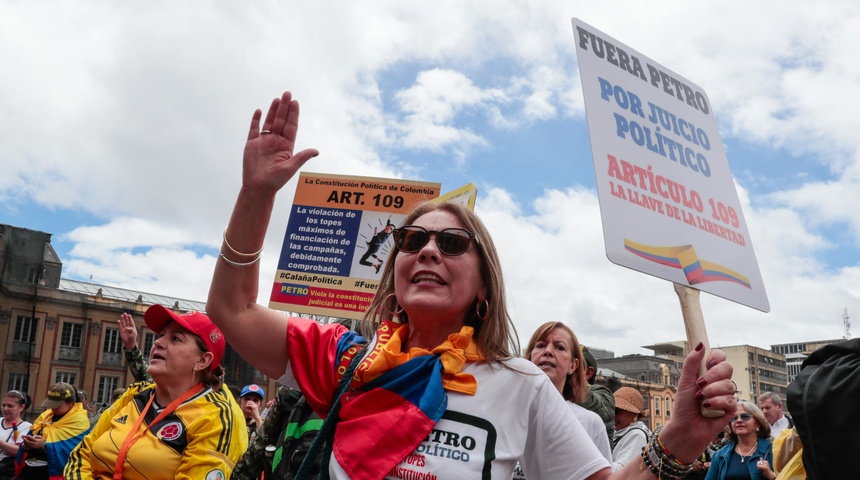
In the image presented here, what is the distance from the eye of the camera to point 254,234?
2078mm

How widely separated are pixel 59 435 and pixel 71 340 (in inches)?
1689

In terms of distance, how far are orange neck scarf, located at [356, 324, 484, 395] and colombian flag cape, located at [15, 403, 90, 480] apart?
25.1 ft

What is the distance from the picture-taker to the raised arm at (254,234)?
2070 millimetres

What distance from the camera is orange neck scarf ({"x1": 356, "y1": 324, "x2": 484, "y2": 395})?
207cm

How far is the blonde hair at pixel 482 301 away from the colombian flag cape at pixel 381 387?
83mm

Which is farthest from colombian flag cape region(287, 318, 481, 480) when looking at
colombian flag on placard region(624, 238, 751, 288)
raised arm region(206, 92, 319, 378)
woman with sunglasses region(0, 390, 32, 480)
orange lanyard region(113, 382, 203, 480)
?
woman with sunglasses region(0, 390, 32, 480)

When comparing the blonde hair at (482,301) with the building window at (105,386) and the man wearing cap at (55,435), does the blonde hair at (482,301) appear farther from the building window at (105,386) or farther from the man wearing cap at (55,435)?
the building window at (105,386)

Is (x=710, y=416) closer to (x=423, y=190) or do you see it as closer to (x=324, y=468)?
(x=324, y=468)

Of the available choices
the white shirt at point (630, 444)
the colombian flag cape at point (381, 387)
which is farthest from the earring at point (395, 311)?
the white shirt at point (630, 444)

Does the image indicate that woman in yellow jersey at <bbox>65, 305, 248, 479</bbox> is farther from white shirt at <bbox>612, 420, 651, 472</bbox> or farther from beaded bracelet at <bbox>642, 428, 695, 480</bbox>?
white shirt at <bbox>612, 420, 651, 472</bbox>

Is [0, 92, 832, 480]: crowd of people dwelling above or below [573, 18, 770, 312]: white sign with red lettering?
below

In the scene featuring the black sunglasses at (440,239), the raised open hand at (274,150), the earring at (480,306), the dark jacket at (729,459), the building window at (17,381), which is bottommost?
the dark jacket at (729,459)

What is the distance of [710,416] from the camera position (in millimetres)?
1713

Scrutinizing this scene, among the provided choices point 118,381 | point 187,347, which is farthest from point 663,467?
point 118,381
